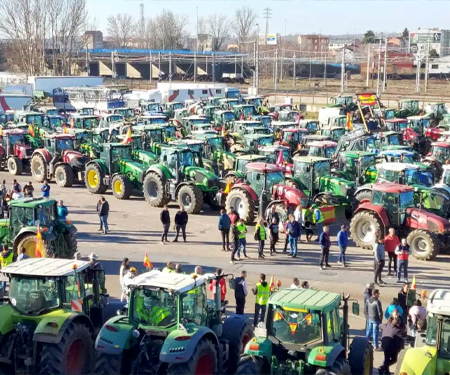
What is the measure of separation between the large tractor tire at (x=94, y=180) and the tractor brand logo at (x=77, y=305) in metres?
14.3

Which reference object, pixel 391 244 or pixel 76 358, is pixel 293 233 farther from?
pixel 76 358

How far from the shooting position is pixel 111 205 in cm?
2373

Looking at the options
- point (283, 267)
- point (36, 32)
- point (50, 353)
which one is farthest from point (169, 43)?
point (50, 353)

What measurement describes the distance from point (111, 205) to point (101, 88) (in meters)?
29.2

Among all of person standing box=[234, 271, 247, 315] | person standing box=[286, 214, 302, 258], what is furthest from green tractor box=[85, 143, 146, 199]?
person standing box=[234, 271, 247, 315]

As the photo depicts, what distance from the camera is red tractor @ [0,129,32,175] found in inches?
1140

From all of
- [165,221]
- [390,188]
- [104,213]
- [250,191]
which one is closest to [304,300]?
[390,188]

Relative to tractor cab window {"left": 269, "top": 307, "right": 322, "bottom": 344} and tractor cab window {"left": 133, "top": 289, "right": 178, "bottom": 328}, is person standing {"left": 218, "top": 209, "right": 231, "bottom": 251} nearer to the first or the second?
tractor cab window {"left": 133, "top": 289, "right": 178, "bottom": 328}

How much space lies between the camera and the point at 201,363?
9742mm

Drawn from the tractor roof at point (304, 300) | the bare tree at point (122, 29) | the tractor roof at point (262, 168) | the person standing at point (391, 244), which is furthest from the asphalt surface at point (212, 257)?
the bare tree at point (122, 29)

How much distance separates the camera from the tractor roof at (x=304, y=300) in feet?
30.8

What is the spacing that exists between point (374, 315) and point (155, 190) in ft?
39.5

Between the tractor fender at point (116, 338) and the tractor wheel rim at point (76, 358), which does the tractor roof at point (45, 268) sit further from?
the tractor fender at point (116, 338)

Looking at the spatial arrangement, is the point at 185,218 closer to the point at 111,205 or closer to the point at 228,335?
the point at 111,205
